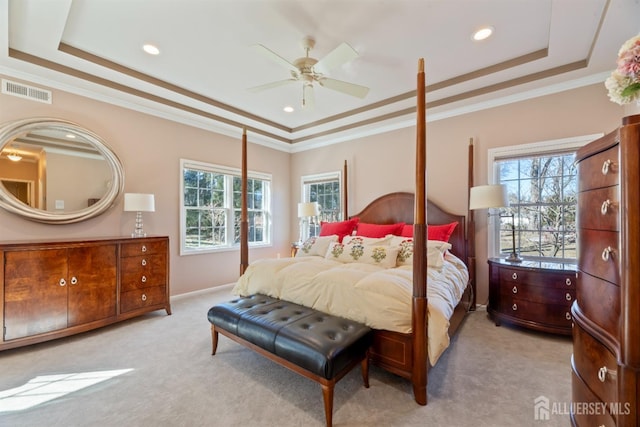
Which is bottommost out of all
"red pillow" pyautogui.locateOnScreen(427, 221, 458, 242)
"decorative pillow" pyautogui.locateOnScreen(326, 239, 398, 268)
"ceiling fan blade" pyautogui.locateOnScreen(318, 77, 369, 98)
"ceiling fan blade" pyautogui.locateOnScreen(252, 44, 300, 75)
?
"decorative pillow" pyautogui.locateOnScreen(326, 239, 398, 268)

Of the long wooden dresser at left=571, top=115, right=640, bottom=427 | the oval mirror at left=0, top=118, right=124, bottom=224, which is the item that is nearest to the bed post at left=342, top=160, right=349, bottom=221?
the oval mirror at left=0, top=118, right=124, bottom=224

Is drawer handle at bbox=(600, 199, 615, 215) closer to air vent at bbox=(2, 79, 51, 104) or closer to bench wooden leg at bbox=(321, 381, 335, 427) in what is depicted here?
bench wooden leg at bbox=(321, 381, 335, 427)

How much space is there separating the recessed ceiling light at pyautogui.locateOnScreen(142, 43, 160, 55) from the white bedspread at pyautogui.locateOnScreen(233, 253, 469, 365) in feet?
7.96

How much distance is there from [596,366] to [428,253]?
5.74 feet

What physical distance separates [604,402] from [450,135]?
3517mm

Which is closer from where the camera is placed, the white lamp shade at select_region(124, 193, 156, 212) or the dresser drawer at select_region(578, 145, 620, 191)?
the dresser drawer at select_region(578, 145, 620, 191)

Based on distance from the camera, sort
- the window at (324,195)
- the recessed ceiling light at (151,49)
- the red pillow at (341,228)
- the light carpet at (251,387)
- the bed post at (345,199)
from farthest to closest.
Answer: the window at (324,195) < the bed post at (345,199) < the red pillow at (341,228) < the recessed ceiling light at (151,49) < the light carpet at (251,387)

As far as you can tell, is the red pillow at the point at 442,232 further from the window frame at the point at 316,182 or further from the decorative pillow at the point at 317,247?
the window frame at the point at 316,182

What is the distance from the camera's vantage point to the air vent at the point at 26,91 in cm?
278

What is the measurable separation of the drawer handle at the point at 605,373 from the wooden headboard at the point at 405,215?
8.68 feet

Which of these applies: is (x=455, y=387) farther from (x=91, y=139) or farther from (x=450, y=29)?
(x=91, y=139)

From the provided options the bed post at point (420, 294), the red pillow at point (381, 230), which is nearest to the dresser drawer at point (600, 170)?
the bed post at point (420, 294)

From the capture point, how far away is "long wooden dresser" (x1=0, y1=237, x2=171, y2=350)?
243 centimetres

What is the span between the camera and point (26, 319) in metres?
2.48
